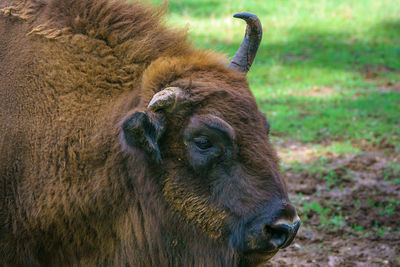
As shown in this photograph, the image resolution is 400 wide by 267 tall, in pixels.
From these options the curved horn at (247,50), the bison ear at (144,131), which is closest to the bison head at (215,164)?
the bison ear at (144,131)

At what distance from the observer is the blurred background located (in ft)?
20.7

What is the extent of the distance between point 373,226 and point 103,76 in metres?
3.93

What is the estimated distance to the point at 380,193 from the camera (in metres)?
7.15

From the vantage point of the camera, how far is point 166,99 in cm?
366

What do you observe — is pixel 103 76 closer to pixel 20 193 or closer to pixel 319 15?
pixel 20 193

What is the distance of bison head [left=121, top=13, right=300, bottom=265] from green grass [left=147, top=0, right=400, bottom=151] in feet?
11.5

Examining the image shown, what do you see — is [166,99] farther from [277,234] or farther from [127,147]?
[277,234]

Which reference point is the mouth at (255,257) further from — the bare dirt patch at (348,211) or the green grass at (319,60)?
the green grass at (319,60)

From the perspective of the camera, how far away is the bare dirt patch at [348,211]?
5887 millimetres

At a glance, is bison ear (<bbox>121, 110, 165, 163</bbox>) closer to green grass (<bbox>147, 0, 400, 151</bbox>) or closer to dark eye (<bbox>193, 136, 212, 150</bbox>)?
dark eye (<bbox>193, 136, 212, 150</bbox>)

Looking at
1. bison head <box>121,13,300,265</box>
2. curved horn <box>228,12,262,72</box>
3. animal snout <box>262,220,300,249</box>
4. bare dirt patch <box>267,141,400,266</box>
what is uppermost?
curved horn <box>228,12,262,72</box>

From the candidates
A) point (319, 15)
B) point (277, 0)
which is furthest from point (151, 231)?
point (277, 0)

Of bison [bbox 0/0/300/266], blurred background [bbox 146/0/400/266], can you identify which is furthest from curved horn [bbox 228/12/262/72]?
blurred background [bbox 146/0/400/266]

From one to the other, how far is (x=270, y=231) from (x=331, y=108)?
7373 mm
